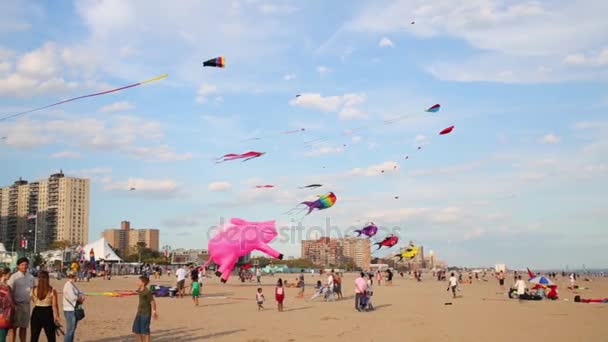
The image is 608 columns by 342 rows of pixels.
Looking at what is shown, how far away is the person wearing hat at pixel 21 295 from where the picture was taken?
789 centimetres

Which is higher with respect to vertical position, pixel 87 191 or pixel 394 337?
pixel 87 191

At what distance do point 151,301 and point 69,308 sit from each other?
1272mm

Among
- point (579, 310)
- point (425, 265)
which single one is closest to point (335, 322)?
point (579, 310)

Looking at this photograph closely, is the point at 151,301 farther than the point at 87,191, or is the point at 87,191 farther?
the point at 87,191

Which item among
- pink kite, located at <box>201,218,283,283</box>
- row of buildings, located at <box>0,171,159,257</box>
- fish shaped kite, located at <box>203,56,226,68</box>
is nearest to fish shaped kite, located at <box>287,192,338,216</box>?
pink kite, located at <box>201,218,283,283</box>

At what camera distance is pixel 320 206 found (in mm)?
25250

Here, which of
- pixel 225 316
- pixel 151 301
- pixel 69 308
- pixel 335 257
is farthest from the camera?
pixel 335 257

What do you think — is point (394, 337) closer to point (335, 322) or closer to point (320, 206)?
point (335, 322)

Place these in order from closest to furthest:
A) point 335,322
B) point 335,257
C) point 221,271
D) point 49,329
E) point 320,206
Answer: point 49,329
point 335,322
point 320,206
point 221,271
point 335,257

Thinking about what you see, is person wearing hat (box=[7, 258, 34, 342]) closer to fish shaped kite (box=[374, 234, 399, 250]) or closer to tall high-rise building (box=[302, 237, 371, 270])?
fish shaped kite (box=[374, 234, 399, 250])

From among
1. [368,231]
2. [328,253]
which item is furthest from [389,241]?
[328,253]

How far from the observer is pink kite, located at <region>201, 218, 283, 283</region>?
87.1 ft

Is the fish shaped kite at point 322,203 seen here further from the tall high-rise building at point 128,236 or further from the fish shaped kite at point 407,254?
the tall high-rise building at point 128,236

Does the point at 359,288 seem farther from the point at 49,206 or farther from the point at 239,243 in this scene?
the point at 49,206
